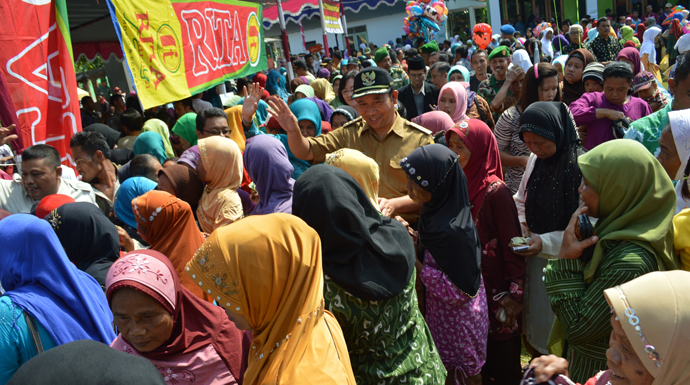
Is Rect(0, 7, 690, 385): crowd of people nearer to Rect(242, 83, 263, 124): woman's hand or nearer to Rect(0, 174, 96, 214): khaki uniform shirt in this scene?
Rect(0, 174, 96, 214): khaki uniform shirt

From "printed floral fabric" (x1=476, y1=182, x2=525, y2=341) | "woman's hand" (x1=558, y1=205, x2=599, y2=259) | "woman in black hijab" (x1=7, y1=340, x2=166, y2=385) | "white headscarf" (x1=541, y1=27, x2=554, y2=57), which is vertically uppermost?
"white headscarf" (x1=541, y1=27, x2=554, y2=57)

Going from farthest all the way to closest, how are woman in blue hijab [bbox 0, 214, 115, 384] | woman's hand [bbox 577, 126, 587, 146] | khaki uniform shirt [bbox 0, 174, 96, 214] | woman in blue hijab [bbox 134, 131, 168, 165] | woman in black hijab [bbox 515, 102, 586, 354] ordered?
woman in blue hijab [bbox 134, 131, 168, 165] < woman's hand [bbox 577, 126, 587, 146] < khaki uniform shirt [bbox 0, 174, 96, 214] < woman in black hijab [bbox 515, 102, 586, 354] < woman in blue hijab [bbox 0, 214, 115, 384]

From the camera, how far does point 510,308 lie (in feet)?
8.43

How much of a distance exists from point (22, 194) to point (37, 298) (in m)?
2.09

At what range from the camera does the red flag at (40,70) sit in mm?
4012

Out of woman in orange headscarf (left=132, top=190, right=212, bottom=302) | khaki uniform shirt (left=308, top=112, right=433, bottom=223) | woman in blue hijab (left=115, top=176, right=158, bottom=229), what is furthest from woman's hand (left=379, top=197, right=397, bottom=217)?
woman in blue hijab (left=115, top=176, right=158, bottom=229)

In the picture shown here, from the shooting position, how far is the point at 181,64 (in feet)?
18.7

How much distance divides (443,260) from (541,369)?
900mm

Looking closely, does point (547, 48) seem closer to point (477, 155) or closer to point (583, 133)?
point (583, 133)

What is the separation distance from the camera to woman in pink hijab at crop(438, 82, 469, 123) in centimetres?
458

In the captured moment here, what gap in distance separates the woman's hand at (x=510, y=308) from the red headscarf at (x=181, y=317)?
1.49m

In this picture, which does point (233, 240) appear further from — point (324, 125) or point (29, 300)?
point (324, 125)

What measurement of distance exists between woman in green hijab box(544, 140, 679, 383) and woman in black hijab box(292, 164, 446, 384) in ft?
2.29

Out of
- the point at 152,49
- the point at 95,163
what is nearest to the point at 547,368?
the point at 95,163
